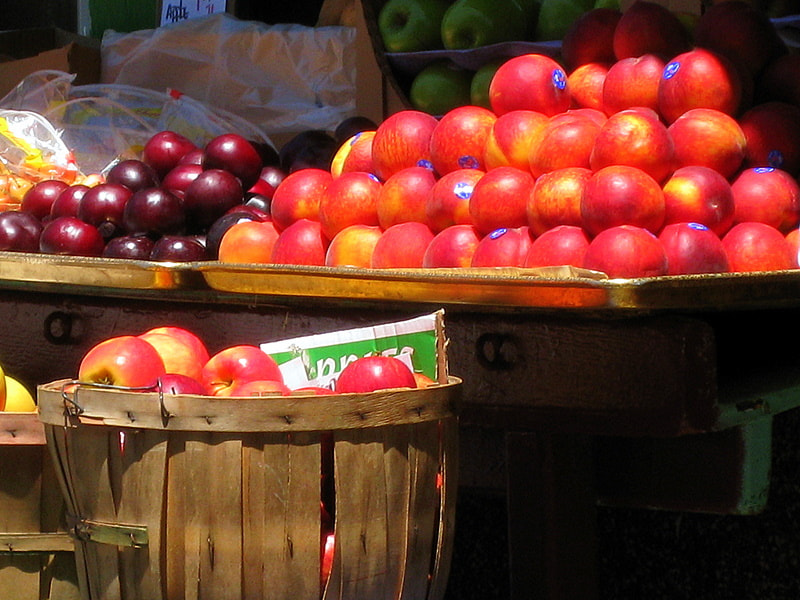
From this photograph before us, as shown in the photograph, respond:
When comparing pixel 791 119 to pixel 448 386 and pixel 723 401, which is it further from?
pixel 448 386

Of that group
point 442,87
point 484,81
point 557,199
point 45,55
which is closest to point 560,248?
point 557,199

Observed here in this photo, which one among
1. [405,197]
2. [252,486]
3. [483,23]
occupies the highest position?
[483,23]

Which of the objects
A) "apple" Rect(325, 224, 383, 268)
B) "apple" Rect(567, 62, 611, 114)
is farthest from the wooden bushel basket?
"apple" Rect(567, 62, 611, 114)

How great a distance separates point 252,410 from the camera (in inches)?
45.5

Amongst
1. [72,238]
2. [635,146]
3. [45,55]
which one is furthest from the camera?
[45,55]

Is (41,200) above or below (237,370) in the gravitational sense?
above

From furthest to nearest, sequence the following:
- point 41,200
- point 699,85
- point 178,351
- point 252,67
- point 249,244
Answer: point 252,67 < point 41,200 < point 249,244 < point 699,85 < point 178,351

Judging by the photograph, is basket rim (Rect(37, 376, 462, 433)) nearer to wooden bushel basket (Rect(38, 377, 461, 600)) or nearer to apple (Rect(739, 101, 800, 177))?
wooden bushel basket (Rect(38, 377, 461, 600))

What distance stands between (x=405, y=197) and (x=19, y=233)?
1.18 m

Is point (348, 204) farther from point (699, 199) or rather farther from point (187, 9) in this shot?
point (187, 9)

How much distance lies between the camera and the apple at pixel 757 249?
1.67m

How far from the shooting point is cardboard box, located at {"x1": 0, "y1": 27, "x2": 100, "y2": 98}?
357cm

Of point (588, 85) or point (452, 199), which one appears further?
point (588, 85)

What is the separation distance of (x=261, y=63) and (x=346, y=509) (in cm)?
244
